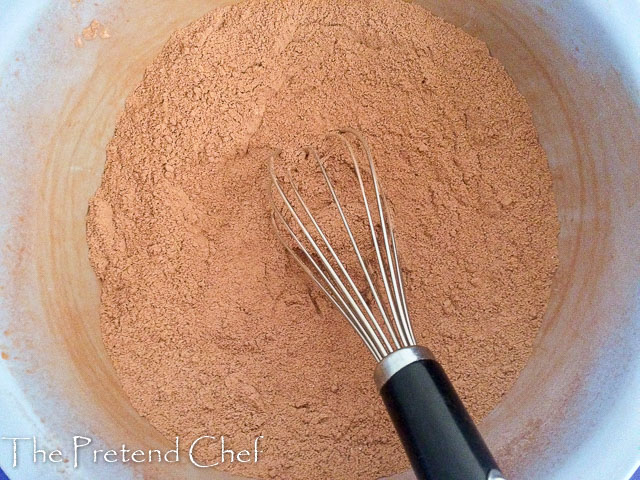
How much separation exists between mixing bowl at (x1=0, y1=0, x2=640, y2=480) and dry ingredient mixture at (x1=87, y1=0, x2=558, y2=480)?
32 mm

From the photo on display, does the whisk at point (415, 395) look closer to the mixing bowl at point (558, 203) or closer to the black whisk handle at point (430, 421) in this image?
the black whisk handle at point (430, 421)

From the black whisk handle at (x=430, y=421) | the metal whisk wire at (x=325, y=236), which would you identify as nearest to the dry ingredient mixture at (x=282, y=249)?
the metal whisk wire at (x=325, y=236)

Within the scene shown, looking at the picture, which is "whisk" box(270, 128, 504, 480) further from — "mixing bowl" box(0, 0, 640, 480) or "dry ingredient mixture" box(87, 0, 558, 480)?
"mixing bowl" box(0, 0, 640, 480)

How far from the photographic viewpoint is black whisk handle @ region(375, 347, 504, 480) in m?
0.52

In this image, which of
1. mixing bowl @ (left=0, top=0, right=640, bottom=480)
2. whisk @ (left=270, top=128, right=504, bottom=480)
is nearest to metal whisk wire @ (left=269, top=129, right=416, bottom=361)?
whisk @ (left=270, top=128, right=504, bottom=480)

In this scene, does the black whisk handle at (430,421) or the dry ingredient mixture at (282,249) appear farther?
the dry ingredient mixture at (282,249)

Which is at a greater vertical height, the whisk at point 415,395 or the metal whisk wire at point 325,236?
the metal whisk wire at point 325,236

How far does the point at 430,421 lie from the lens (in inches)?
21.3

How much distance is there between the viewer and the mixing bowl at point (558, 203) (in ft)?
2.22

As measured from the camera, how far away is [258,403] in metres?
0.75

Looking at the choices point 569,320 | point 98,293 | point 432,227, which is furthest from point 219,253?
point 569,320

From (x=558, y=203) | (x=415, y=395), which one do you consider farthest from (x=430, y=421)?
(x=558, y=203)

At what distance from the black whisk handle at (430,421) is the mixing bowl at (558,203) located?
0.22 m

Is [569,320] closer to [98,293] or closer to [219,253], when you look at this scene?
[219,253]
